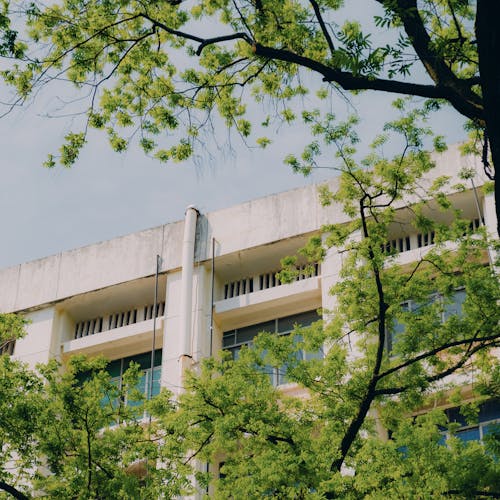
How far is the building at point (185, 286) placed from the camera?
21.3 metres

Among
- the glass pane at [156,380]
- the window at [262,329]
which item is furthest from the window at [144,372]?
the window at [262,329]

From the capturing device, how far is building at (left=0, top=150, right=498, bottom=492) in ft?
69.9

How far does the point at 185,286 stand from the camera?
21938 mm

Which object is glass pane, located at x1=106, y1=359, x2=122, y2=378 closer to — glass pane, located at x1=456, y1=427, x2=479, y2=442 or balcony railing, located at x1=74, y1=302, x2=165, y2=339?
balcony railing, located at x1=74, y1=302, x2=165, y2=339

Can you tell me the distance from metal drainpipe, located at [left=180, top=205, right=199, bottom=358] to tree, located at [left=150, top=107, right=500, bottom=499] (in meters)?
5.44

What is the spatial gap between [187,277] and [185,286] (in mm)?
222

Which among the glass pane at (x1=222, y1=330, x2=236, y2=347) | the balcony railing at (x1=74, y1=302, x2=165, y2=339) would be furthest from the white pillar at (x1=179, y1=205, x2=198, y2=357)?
the balcony railing at (x1=74, y1=302, x2=165, y2=339)

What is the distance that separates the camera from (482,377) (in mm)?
14555

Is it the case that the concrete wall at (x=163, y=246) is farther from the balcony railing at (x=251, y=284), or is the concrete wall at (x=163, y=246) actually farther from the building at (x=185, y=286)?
the balcony railing at (x=251, y=284)

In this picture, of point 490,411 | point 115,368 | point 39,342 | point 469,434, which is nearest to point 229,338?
point 115,368

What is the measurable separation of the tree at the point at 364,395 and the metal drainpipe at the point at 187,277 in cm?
544

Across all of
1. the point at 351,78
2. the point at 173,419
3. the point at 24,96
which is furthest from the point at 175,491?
the point at 351,78

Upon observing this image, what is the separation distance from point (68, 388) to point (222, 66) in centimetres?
517

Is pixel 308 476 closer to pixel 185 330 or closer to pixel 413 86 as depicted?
pixel 413 86
